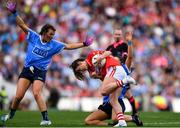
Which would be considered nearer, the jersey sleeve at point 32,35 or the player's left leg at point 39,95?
the player's left leg at point 39,95

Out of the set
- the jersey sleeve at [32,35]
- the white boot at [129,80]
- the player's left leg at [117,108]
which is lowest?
the player's left leg at [117,108]

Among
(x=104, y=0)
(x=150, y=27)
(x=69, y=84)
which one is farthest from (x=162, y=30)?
(x=69, y=84)

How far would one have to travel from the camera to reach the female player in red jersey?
51.4 ft

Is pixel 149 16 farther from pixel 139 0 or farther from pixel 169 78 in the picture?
pixel 169 78

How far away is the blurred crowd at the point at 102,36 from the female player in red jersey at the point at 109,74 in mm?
13894

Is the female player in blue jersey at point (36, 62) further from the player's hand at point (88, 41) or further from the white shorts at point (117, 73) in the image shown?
the white shorts at point (117, 73)

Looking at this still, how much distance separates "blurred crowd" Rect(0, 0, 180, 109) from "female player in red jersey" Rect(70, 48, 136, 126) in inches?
547

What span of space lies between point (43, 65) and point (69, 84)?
13.8m

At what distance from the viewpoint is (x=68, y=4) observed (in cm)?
3516

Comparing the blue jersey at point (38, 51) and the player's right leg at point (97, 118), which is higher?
the blue jersey at point (38, 51)

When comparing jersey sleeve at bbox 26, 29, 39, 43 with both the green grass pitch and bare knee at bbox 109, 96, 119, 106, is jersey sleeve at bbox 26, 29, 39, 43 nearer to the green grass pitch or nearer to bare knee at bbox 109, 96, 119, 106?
the green grass pitch

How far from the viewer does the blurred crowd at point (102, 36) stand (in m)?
31.3

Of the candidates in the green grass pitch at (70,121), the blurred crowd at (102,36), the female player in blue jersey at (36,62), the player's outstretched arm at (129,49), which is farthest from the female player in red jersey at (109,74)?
the blurred crowd at (102,36)

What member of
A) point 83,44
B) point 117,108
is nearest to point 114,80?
point 117,108
